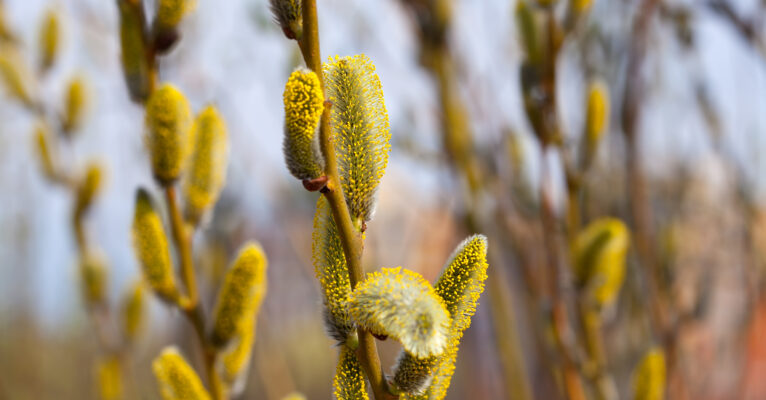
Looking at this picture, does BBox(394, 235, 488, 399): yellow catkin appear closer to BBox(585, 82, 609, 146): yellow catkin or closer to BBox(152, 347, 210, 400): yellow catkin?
BBox(152, 347, 210, 400): yellow catkin

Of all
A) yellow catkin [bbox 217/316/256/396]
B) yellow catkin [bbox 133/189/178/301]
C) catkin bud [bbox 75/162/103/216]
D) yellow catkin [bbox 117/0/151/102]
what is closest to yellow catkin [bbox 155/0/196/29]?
yellow catkin [bbox 117/0/151/102]

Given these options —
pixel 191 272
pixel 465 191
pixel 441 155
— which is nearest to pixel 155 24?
pixel 191 272

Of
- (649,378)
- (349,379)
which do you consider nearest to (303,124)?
(349,379)

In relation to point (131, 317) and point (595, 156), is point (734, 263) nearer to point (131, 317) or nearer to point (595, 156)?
point (595, 156)

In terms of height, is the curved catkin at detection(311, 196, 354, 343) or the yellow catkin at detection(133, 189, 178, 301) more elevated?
the yellow catkin at detection(133, 189, 178, 301)

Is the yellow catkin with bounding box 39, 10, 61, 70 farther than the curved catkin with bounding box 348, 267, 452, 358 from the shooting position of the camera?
Yes

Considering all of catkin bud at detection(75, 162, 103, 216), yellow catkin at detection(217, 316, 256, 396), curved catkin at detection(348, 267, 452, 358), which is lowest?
curved catkin at detection(348, 267, 452, 358)

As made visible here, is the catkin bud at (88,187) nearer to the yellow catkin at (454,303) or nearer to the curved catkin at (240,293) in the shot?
the curved catkin at (240,293)
